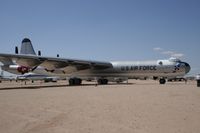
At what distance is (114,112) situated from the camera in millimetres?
10367

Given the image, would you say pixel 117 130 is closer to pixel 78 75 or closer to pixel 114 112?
pixel 114 112

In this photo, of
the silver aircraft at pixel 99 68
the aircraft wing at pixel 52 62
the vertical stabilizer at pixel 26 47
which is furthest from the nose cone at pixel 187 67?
the vertical stabilizer at pixel 26 47

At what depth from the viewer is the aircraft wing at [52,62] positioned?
36.1m

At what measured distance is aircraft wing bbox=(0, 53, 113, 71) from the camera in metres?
36.1

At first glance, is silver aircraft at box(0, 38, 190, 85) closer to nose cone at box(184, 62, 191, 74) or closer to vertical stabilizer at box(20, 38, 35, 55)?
nose cone at box(184, 62, 191, 74)

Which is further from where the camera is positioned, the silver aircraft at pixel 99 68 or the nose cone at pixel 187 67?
the nose cone at pixel 187 67

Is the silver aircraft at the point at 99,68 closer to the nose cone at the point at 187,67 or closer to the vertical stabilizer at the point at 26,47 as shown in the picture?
the nose cone at the point at 187,67

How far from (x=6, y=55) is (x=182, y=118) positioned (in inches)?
1146

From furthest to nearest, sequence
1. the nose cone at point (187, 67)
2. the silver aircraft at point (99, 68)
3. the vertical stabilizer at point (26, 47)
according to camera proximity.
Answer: the vertical stabilizer at point (26, 47), the nose cone at point (187, 67), the silver aircraft at point (99, 68)

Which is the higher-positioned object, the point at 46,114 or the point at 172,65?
the point at 172,65

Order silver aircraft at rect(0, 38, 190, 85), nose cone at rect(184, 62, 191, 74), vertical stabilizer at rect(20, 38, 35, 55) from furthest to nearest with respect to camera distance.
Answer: vertical stabilizer at rect(20, 38, 35, 55) < nose cone at rect(184, 62, 191, 74) < silver aircraft at rect(0, 38, 190, 85)

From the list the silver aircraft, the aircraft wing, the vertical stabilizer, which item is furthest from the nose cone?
the vertical stabilizer

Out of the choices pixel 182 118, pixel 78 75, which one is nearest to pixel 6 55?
pixel 78 75

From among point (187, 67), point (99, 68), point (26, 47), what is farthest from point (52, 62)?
point (187, 67)
